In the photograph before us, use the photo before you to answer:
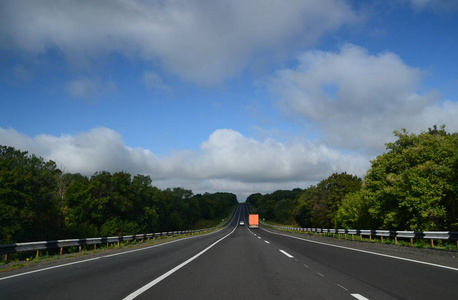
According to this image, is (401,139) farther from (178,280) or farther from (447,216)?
(178,280)

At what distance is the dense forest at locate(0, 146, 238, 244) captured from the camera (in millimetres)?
29141

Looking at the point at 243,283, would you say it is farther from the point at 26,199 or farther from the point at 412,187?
the point at 26,199

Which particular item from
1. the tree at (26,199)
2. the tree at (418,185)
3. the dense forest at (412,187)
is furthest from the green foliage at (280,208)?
the tree at (26,199)

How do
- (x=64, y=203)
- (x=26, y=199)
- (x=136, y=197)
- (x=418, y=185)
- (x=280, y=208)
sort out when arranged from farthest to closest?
(x=280, y=208)
(x=136, y=197)
(x=64, y=203)
(x=26, y=199)
(x=418, y=185)

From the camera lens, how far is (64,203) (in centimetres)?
4650

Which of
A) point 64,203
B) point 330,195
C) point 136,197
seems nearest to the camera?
point 64,203

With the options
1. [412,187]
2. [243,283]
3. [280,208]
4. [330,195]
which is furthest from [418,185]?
[280,208]

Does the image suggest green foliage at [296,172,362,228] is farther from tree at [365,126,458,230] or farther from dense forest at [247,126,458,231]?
tree at [365,126,458,230]

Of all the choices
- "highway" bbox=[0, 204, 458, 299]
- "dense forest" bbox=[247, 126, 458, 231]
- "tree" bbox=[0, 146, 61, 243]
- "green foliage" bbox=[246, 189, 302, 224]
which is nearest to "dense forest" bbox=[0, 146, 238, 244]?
"tree" bbox=[0, 146, 61, 243]

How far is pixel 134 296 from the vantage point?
5941 millimetres

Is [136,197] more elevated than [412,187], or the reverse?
[412,187]

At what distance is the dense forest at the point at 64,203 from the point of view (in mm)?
29141

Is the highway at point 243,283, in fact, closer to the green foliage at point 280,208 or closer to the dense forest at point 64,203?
the dense forest at point 64,203

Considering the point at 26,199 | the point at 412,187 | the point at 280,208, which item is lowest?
the point at 280,208
